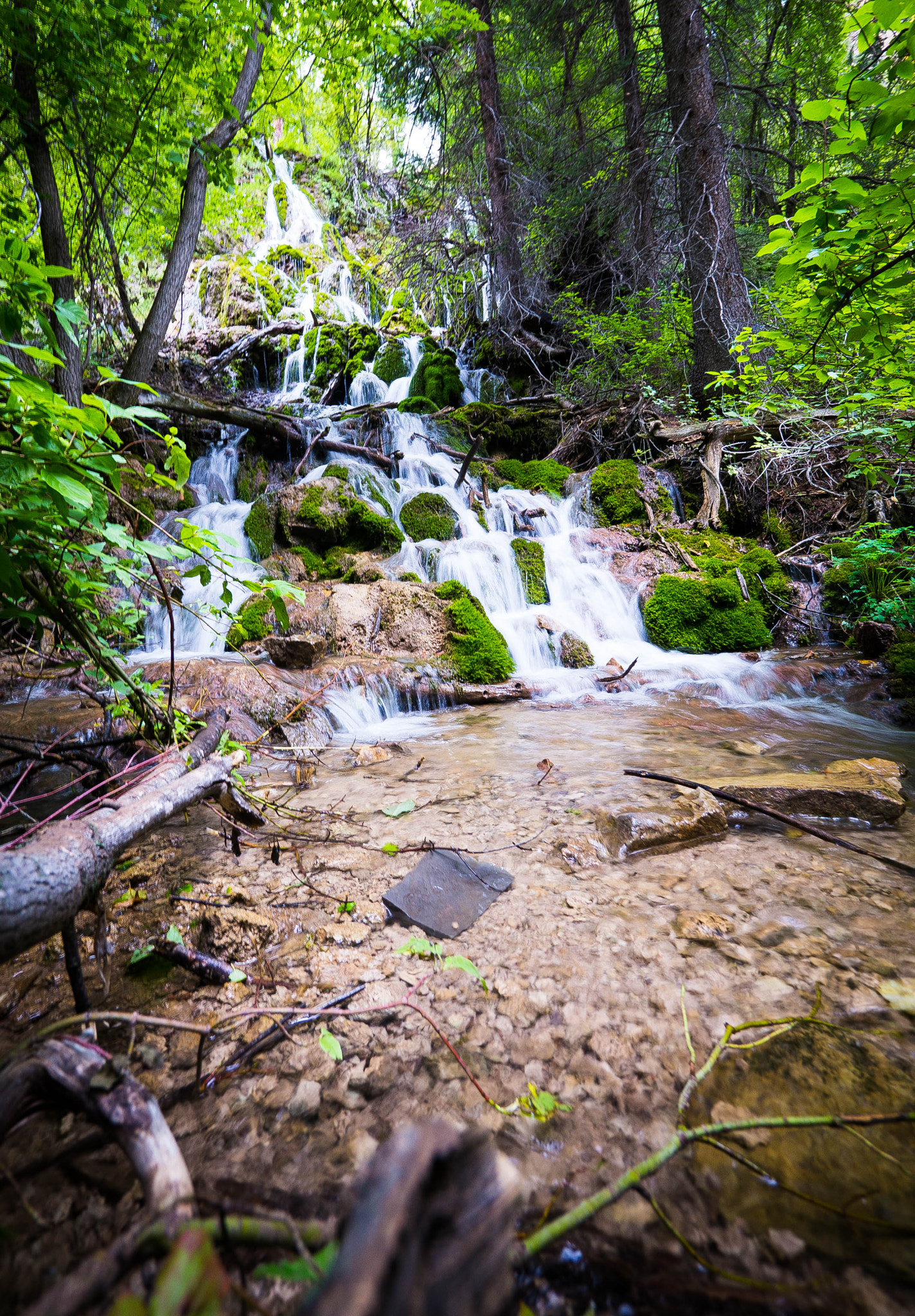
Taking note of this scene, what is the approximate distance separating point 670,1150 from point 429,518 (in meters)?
Answer: 8.86

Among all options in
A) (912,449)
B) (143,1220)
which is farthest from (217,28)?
(143,1220)

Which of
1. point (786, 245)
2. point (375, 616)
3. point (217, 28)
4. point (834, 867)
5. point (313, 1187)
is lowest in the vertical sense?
point (834, 867)

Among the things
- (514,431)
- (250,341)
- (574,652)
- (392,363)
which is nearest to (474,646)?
(574,652)

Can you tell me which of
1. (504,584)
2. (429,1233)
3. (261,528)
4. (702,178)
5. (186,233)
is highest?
(702,178)

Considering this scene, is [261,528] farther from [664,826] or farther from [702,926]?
[702,926]

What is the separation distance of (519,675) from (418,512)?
3.98 metres

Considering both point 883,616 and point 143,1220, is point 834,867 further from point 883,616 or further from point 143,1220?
point 883,616

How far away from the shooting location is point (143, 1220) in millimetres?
631

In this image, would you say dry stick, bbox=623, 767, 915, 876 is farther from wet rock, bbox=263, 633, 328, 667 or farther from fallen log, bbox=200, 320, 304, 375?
fallen log, bbox=200, 320, 304, 375

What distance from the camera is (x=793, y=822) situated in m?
2.24

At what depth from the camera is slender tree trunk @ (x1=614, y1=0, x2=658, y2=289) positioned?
8.68m

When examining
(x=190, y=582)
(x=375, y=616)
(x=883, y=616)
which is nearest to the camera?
(x=883, y=616)

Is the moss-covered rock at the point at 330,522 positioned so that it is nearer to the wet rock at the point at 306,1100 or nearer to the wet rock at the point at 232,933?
the wet rock at the point at 232,933

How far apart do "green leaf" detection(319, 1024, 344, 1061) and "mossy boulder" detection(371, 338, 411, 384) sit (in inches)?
598
